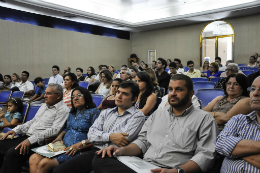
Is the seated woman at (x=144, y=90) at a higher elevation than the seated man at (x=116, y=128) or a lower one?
higher

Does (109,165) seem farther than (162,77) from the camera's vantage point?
No

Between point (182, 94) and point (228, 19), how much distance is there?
1044 centimetres

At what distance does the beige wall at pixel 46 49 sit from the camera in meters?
8.91

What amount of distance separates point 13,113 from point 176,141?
251cm

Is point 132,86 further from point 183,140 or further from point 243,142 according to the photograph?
point 243,142

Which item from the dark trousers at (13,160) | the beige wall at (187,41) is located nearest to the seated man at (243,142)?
the dark trousers at (13,160)

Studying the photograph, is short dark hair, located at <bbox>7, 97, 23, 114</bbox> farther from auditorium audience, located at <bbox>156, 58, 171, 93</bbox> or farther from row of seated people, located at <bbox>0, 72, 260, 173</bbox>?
auditorium audience, located at <bbox>156, 58, 171, 93</bbox>

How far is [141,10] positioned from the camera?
36.6 ft

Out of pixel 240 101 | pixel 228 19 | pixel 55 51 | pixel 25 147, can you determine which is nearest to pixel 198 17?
pixel 228 19

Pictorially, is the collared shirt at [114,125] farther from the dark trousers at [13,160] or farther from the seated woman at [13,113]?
the seated woman at [13,113]

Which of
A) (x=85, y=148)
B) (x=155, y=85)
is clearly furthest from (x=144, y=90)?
(x=85, y=148)

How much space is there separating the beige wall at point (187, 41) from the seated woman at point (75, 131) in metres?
10.0

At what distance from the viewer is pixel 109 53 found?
43.1ft

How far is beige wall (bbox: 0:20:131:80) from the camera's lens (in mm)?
8914
